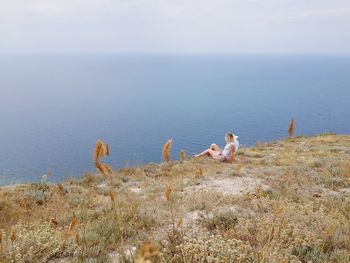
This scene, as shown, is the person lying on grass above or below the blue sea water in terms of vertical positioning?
above

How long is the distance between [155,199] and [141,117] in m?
123

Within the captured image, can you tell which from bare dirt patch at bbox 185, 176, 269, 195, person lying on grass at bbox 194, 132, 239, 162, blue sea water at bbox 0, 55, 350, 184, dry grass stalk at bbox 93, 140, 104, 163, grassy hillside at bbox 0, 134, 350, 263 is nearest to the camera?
dry grass stalk at bbox 93, 140, 104, 163

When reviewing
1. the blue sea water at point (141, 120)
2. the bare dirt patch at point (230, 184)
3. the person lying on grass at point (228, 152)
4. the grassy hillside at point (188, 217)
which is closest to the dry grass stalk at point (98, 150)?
the grassy hillside at point (188, 217)

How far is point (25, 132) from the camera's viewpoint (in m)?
106

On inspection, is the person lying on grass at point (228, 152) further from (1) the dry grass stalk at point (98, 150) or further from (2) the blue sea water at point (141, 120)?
(2) the blue sea water at point (141, 120)

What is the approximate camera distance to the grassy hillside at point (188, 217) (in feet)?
14.3

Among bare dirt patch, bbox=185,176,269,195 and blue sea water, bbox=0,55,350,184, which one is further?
blue sea water, bbox=0,55,350,184

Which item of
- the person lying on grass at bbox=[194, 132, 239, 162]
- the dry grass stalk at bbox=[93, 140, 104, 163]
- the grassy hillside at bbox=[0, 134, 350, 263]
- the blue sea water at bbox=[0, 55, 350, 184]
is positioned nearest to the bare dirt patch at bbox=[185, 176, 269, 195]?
the grassy hillside at bbox=[0, 134, 350, 263]

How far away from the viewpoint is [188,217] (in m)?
6.71

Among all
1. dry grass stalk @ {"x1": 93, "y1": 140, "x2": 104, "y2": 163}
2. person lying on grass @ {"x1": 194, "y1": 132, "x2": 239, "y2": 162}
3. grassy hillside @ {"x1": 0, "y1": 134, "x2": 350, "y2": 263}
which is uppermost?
dry grass stalk @ {"x1": 93, "y1": 140, "x2": 104, "y2": 163}

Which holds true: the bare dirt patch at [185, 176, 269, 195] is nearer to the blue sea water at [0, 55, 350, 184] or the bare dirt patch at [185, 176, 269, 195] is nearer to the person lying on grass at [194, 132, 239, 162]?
the person lying on grass at [194, 132, 239, 162]

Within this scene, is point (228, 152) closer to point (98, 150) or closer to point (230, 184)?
point (230, 184)

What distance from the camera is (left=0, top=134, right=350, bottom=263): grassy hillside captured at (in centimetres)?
434

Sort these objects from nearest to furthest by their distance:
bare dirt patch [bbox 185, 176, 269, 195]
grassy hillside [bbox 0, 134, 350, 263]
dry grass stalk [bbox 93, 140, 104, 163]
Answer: dry grass stalk [bbox 93, 140, 104, 163], grassy hillside [bbox 0, 134, 350, 263], bare dirt patch [bbox 185, 176, 269, 195]
